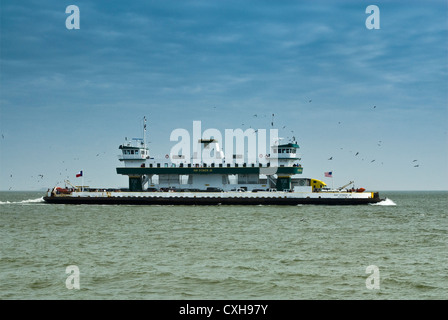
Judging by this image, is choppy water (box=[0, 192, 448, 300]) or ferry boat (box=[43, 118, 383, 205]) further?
ferry boat (box=[43, 118, 383, 205])

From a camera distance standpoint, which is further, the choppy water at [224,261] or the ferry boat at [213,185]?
the ferry boat at [213,185]

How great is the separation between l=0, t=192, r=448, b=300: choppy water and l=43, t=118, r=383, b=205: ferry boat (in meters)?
25.9

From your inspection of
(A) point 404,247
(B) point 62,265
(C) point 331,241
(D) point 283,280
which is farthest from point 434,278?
(B) point 62,265

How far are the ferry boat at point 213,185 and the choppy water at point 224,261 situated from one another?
2591 centimetres

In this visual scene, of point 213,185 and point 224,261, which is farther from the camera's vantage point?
point 213,185

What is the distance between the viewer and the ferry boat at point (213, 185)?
69188 mm

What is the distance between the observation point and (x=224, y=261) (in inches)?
982

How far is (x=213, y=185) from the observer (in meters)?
78.0

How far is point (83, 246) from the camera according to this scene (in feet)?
99.6

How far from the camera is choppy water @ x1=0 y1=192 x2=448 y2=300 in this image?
1892cm

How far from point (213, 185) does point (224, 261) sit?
5309cm

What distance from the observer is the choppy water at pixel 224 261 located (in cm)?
1892

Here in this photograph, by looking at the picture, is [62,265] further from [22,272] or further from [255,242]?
[255,242]

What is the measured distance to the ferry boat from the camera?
6919 centimetres
